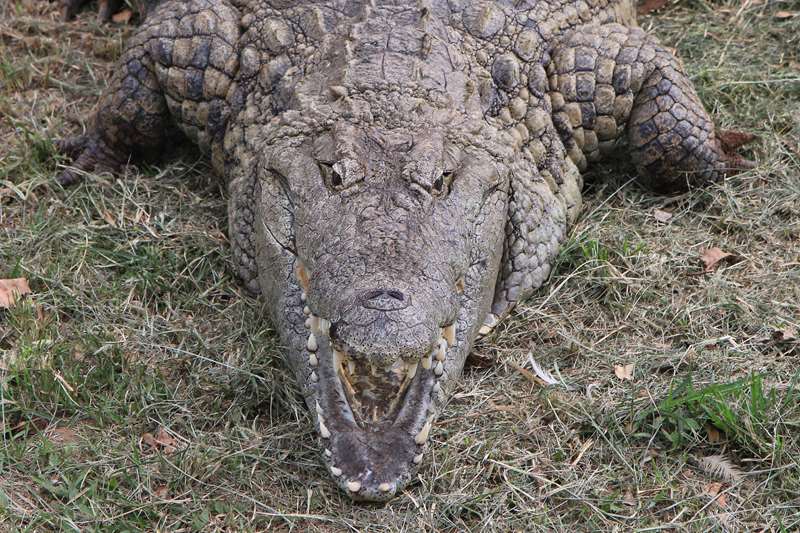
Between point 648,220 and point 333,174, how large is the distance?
1662 mm

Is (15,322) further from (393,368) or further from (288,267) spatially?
(393,368)

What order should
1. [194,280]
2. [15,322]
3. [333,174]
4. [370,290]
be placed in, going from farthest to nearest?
[194,280], [15,322], [333,174], [370,290]

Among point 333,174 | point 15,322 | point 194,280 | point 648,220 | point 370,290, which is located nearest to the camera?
point 370,290

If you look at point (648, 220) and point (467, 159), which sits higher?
point (467, 159)

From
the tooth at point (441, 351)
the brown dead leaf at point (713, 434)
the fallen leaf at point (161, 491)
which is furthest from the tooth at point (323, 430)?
the brown dead leaf at point (713, 434)

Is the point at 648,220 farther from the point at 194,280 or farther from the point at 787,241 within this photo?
the point at 194,280

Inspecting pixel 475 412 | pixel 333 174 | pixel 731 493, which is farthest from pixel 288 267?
pixel 731 493

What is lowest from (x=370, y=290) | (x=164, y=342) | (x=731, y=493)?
(x=164, y=342)

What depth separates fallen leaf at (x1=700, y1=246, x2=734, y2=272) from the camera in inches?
168

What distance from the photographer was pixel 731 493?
3.27m

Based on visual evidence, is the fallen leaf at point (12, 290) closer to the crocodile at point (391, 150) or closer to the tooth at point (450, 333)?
the crocodile at point (391, 150)

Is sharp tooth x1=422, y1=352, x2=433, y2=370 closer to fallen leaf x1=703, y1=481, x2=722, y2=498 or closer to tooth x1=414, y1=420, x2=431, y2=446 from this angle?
tooth x1=414, y1=420, x2=431, y2=446

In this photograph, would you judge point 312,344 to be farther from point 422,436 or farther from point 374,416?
point 422,436

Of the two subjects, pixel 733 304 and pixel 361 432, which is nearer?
pixel 361 432
